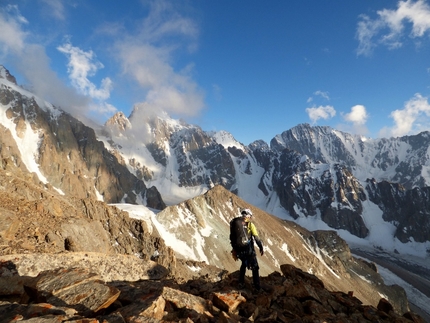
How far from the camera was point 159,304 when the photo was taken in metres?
8.88

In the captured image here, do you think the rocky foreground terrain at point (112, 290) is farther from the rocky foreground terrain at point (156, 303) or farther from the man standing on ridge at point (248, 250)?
the man standing on ridge at point (248, 250)

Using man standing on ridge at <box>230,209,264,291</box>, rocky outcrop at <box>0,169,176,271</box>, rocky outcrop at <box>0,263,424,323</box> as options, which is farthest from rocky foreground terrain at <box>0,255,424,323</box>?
rocky outcrop at <box>0,169,176,271</box>

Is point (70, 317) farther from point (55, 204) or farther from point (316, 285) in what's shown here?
point (55, 204)

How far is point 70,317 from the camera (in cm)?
662

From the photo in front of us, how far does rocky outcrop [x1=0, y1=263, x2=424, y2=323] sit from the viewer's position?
723cm

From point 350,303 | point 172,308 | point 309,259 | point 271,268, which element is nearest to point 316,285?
point 350,303

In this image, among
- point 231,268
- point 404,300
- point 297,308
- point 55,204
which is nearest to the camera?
point 297,308

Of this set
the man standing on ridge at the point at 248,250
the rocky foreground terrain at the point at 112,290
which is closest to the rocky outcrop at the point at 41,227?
the rocky foreground terrain at the point at 112,290

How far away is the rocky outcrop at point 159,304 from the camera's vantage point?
23.7 ft

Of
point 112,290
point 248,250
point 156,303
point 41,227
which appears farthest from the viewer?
point 41,227

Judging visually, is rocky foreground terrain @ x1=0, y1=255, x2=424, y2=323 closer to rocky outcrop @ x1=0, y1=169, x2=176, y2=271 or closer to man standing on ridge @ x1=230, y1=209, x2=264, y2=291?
man standing on ridge @ x1=230, y1=209, x2=264, y2=291

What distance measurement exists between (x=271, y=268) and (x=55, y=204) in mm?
75826

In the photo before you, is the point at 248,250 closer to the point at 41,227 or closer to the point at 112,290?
the point at 112,290

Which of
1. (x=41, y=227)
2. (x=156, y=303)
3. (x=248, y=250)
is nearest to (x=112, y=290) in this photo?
(x=156, y=303)
